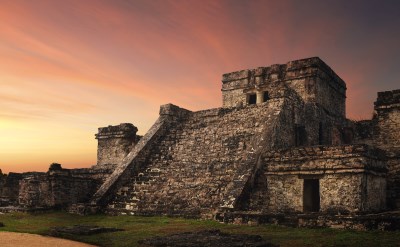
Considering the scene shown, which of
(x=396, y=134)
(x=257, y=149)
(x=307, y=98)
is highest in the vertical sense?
(x=307, y=98)

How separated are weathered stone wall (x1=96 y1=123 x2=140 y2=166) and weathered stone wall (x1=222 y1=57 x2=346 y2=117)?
6.23 meters

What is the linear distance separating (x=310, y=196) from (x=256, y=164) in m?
2.33

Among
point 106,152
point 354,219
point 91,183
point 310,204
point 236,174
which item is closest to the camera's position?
point 354,219

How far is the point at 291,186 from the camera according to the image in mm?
11898

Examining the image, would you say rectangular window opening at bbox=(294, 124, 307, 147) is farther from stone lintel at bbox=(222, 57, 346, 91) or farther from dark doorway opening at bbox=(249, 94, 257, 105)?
dark doorway opening at bbox=(249, 94, 257, 105)

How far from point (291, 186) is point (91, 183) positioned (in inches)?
403

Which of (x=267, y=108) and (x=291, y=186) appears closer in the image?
(x=291, y=186)

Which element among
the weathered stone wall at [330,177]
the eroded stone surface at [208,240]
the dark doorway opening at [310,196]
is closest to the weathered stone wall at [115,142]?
the weathered stone wall at [330,177]

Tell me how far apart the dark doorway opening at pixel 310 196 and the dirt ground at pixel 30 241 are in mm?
6378

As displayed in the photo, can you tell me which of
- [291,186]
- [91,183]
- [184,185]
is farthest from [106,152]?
[291,186]

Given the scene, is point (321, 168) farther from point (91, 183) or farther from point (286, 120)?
point (91, 183)

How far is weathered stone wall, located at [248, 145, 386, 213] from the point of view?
1086 cm

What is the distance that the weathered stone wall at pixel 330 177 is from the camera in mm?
10859

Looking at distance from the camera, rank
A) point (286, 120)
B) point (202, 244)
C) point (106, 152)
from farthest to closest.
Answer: point (106, 152)
point (286, 120)
point (202, 244)
